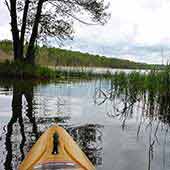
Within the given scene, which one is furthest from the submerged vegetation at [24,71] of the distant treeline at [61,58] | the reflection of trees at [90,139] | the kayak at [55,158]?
the kayak at [55,158]

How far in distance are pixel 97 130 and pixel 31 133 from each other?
1.55 metres

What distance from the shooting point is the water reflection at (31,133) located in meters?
6.52

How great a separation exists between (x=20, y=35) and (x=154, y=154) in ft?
60.4

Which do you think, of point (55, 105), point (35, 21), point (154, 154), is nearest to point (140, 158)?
point (154, 154)

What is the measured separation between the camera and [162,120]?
1006 cm

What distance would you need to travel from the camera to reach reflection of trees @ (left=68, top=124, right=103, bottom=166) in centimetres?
665

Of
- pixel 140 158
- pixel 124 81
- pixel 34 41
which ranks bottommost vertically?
pixel 140 158

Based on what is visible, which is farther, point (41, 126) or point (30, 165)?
point (41, 126)

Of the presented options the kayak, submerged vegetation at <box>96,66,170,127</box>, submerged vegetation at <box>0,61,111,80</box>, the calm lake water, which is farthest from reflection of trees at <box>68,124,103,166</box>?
submerged vegetation at <box>0,61,111,80</box>

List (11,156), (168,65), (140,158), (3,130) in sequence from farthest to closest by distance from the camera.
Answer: (168,65), (3,130), (140,158), (11,156)

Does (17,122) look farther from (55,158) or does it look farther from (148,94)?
(55,158)

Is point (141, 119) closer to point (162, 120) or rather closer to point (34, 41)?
point (162, 120)

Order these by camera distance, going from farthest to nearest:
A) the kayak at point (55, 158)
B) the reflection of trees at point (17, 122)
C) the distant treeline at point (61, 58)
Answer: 1. the distant treeline at point (61, 58)
2. the reflection of trees at point (17, 122)
3. the kayak at point (55, 158)

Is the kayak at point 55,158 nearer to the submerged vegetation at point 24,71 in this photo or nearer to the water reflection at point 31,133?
the water reflection at point 31,133
